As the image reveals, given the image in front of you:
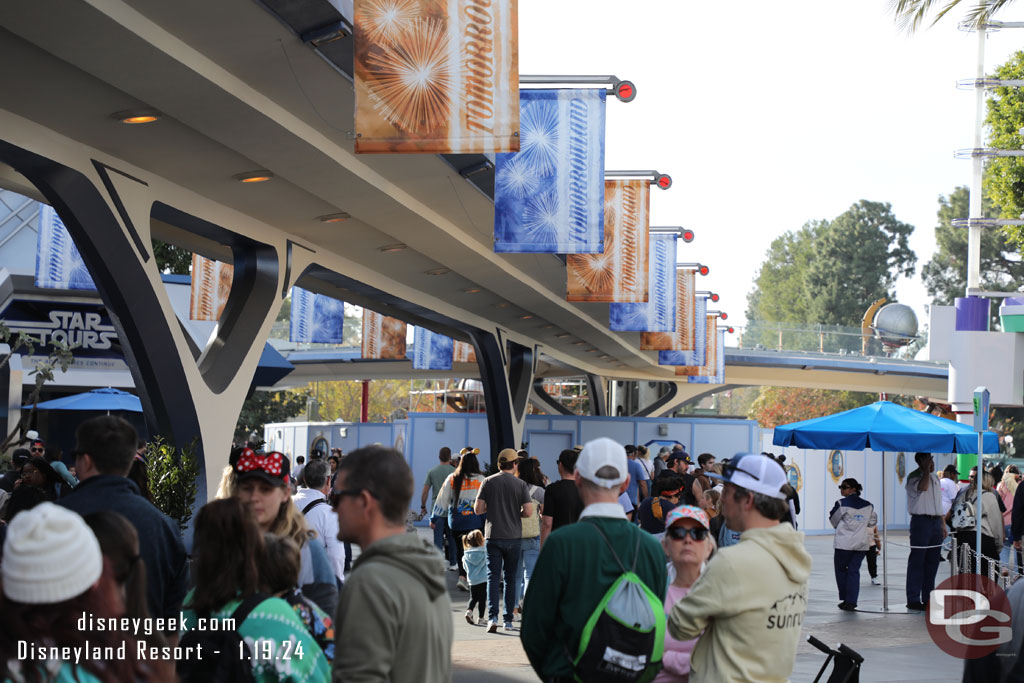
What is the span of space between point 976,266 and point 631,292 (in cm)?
1564

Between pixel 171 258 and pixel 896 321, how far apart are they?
4363 centimetres

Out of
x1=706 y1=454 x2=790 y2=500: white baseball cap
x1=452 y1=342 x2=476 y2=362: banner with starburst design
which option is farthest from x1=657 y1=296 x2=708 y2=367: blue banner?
x1=706 y1=454 x2=790 y2=500: white baseball cap

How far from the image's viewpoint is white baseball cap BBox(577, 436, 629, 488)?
4342 millimetres

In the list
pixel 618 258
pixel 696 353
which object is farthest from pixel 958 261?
pixel 618 258

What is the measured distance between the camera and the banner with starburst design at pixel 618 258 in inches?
634

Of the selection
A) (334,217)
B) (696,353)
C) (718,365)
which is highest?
(334,217)

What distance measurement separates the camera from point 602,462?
4.37m

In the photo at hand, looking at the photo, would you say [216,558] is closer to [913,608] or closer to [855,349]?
[913,608]

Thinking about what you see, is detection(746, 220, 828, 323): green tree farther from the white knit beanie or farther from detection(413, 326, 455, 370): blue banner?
the white knit beanie

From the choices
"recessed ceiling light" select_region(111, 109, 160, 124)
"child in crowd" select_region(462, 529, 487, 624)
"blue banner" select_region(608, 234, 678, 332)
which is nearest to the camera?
"recessed ceiling light" select_region(111, 109, 160, 124)

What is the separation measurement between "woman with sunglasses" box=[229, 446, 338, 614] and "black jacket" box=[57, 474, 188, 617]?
1.11 ft

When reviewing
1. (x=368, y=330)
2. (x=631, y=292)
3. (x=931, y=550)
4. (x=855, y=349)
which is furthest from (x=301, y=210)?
(x=855, y=349)

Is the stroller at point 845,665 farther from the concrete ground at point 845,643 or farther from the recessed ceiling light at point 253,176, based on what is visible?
the recessed ceiling light at point 253,176

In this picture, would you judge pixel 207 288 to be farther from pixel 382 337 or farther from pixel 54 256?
pixel 382 337
